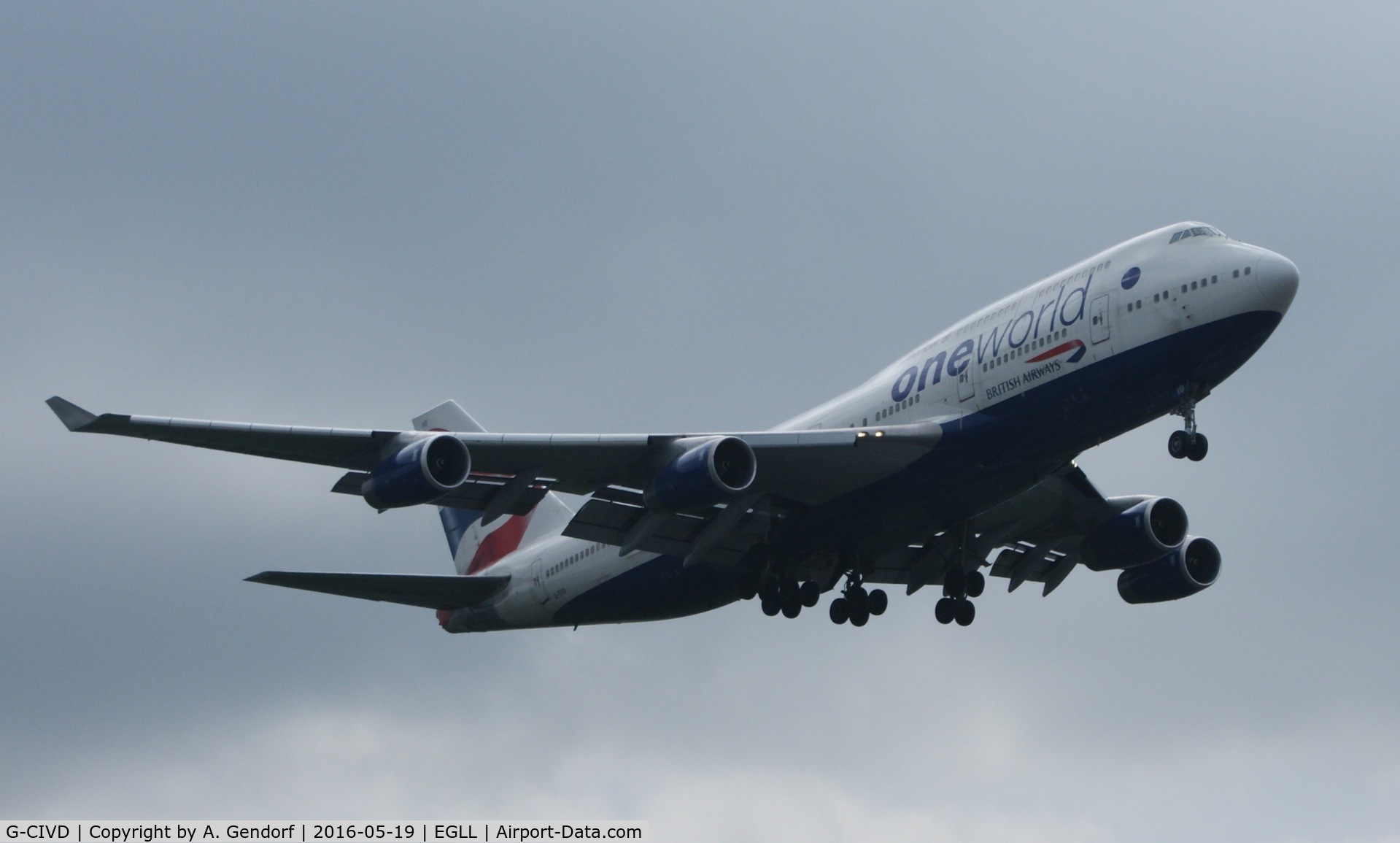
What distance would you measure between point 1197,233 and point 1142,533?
11.3 meters

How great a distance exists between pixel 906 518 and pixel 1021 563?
8.47 m

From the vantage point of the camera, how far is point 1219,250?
32.3 meters

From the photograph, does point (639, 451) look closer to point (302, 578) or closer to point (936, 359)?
point (936, 359)

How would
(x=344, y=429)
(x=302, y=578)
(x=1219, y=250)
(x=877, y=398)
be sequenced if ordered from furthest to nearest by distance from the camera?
(x=302, y=578) < (x=877, y=398) < (x=344, y=429) < (x=1219, y=250)

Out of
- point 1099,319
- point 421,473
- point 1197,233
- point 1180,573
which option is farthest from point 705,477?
point 1180,573

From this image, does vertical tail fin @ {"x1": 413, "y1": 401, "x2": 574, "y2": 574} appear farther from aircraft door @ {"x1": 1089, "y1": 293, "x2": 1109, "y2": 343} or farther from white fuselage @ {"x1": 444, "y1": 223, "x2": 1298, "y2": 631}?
aircraft door @ {"x1": 1089, "y1": 293, "x2": 1109, "y2": 343}

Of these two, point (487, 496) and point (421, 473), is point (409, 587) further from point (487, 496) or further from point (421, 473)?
point (421, 473)

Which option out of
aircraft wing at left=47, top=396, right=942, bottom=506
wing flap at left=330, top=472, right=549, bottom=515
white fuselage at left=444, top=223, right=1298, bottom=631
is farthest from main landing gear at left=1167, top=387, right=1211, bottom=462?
wing flap at left=330, top=472, right=549, bottom=515

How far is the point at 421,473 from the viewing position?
33.2 metres

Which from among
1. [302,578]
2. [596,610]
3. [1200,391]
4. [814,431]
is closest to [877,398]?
[814,431]

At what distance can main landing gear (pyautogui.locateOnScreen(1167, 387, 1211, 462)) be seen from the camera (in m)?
32.2

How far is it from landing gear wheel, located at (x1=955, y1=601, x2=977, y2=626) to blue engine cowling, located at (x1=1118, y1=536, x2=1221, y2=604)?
17.7 feet

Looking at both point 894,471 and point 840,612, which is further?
point 840,612

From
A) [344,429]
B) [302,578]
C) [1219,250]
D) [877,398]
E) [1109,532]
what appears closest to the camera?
[1219,250]
